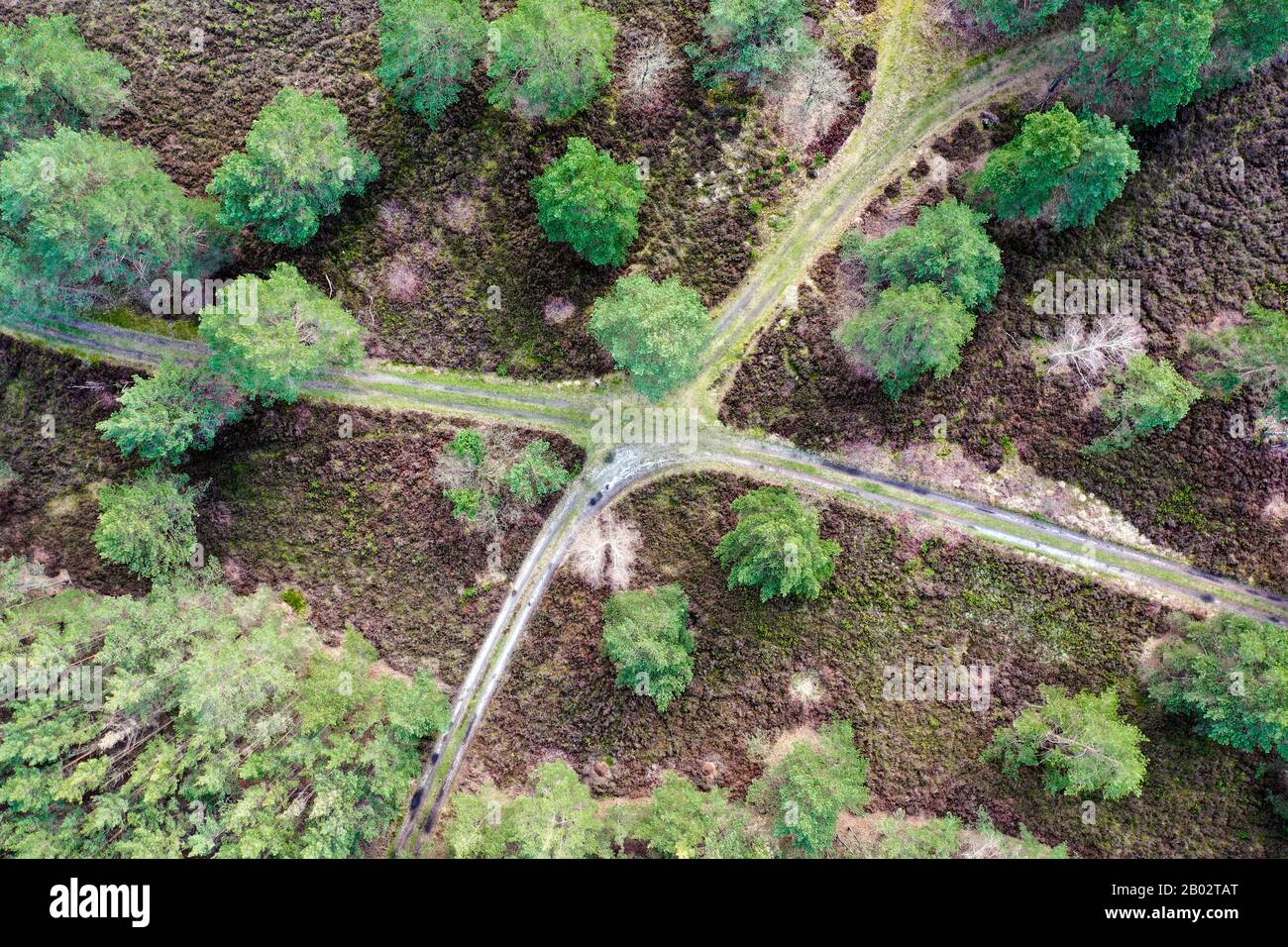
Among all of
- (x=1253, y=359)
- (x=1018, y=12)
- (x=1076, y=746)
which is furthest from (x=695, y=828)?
(x=1018, y=12)

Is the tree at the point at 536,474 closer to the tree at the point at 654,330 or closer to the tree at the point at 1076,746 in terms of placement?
the tree at the point at 654,330

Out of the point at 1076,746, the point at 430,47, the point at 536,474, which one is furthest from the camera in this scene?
the point at 536,474

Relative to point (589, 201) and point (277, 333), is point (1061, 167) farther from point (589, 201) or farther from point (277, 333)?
point (277, 333)

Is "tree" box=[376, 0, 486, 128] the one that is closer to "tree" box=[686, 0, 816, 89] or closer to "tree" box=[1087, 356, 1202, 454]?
"tree" box=[686, 0, 816, 89]


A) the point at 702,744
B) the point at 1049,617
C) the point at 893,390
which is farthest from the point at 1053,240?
the point at 702,744

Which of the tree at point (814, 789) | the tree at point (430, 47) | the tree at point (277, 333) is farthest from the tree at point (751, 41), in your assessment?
the tree at point (814, 789)

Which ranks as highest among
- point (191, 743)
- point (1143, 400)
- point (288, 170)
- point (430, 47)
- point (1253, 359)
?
point (430, 47)

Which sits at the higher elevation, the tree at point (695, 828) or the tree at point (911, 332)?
the tree at point (911, 332)
